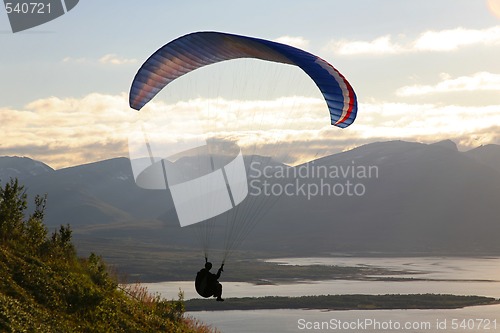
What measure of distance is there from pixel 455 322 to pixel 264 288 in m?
55.8

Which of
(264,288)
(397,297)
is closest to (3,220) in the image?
(397,297)

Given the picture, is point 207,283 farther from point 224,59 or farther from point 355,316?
point 355,316

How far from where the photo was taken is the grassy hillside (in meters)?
17.5

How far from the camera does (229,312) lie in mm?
113500

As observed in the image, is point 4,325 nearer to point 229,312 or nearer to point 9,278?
point 9,278

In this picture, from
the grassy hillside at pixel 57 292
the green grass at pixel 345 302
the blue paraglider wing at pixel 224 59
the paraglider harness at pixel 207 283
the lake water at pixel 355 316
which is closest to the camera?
the grassy hillside at pixel 57 292

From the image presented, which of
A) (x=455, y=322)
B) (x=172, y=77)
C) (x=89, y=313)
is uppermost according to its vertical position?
(x=172, y=77)

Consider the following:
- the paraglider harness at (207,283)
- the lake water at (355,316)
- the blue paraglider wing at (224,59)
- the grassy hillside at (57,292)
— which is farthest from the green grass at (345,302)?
the paraglider harness at (207,283)

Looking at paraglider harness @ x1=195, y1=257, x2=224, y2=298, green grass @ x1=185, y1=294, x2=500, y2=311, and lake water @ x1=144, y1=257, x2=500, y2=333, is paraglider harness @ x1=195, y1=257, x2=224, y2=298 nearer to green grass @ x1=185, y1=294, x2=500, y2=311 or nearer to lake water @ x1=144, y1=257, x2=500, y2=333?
lake water @ x1=144, y1=257, x2=500, y2=333

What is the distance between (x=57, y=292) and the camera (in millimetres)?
19531

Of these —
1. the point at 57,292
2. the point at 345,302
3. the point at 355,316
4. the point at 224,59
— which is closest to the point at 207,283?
the point at 57,292

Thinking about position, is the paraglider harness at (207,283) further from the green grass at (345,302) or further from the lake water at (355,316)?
the green grass at (345,302)

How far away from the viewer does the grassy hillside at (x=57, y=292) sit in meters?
17.5

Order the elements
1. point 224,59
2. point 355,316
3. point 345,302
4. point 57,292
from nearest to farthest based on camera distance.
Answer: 1. point 57,292
2. point 224,59
3. point 355,316
4. point 345,302
